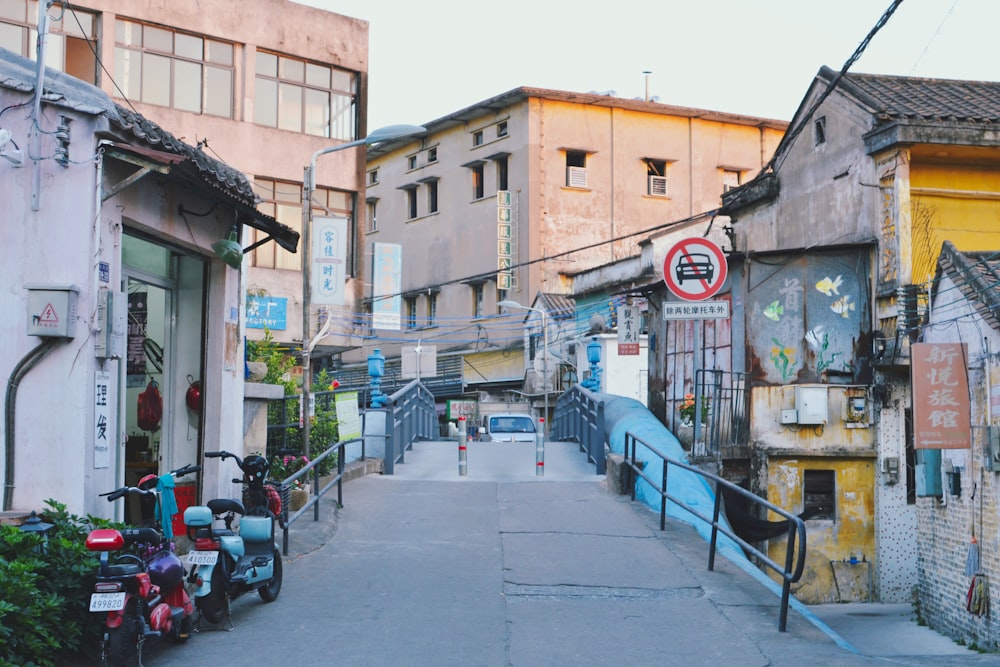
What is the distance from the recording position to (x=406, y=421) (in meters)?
23.5

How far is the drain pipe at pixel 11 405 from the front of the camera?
30.8ft

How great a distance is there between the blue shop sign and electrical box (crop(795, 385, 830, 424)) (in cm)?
1384

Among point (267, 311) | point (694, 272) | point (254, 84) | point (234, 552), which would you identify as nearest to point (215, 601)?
point (234, 552)

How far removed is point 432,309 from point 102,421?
4332cm

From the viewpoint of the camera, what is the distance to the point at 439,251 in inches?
2036

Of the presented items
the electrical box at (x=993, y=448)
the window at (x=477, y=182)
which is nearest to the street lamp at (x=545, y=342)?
the window at (x=477, y=182)

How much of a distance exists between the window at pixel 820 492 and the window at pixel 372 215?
1445 inches

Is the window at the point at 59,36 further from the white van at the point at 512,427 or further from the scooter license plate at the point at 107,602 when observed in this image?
the scooter license plate at the point at 107,602

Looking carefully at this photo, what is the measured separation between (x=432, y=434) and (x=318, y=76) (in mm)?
10395

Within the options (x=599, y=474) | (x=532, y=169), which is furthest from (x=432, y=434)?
(x=532, y=169)

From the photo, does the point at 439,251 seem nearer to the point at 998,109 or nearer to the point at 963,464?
the point at 998,109

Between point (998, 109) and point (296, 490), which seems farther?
point (998, 109)

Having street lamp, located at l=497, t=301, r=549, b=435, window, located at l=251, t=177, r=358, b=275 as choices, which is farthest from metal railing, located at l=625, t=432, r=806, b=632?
street lamp, located at l=497, t=301, r=549, b=435

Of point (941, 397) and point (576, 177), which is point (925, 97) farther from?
point (576, 177)
